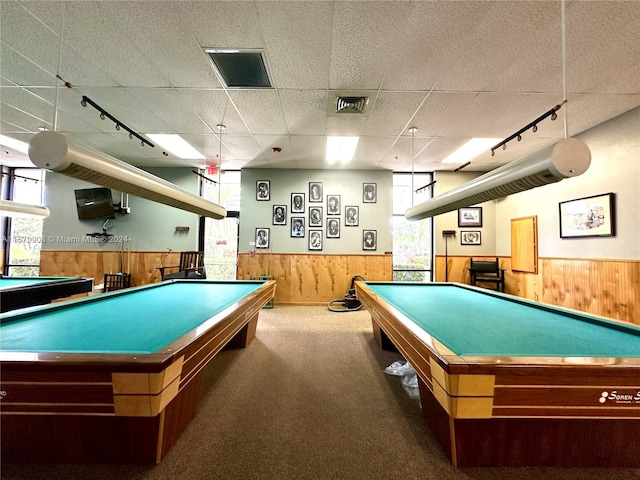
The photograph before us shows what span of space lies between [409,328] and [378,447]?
73cm

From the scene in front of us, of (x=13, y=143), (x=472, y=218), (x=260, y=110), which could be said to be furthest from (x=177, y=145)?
(x=472, y=218)

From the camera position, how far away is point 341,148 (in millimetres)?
4590

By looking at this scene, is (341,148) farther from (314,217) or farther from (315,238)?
(315,238)

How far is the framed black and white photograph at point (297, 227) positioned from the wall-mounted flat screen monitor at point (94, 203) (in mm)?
4065

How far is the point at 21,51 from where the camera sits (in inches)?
89.6

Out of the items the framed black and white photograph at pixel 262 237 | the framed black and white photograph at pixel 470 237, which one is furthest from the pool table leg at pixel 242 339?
the framed black and white photograph at pixel 470 237

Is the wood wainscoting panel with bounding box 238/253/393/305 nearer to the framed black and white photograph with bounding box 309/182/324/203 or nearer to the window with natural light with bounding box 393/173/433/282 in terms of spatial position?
the window with natural light with bounding box 393/173/433/282

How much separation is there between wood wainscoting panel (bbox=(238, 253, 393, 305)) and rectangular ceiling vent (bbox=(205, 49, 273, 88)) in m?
3.72

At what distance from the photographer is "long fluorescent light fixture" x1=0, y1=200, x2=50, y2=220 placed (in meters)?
3.01

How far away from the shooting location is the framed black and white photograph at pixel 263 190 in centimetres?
582

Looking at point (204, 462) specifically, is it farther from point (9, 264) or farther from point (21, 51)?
point (9, 264)

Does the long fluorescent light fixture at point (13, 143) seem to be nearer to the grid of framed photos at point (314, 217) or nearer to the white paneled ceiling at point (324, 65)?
the white paneled ceiling at point (324, 65)

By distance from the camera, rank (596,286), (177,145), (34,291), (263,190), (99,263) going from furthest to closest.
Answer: (263,190) < (99,263) < (177,145) < (596,286) < (34,291)

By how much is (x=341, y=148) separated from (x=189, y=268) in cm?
389
